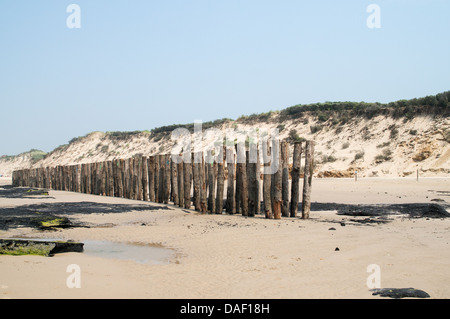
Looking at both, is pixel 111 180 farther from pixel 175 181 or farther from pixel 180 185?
A: pixel 180 185

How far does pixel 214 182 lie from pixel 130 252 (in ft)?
19.4

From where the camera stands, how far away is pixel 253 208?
38.7 feet

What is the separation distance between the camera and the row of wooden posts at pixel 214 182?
1119cm

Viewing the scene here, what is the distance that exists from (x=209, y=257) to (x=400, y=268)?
2675 millimetres

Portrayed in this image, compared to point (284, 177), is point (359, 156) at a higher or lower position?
lower

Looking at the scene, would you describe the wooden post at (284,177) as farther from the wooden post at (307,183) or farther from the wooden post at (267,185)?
the wooden post at (307,183)

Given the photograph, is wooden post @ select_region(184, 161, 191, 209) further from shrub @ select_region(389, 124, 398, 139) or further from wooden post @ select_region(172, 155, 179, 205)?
shrub @ select_region(389, 124, 398, 139)

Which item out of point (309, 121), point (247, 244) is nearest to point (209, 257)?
point (247, 244)

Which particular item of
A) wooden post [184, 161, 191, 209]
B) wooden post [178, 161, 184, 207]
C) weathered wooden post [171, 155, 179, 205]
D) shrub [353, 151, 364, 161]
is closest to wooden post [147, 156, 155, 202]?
weathered wooden post [171, 155, 179, 205]

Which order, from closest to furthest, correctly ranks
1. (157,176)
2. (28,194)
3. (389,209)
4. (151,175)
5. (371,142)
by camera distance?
(389,209), (157,176), (151,175), (28,194), (371,142)

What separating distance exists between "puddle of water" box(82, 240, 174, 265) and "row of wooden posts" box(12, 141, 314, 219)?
421 centimetres

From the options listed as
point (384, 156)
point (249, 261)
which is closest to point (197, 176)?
point (249, 261)

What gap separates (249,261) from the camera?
642 centimetres
